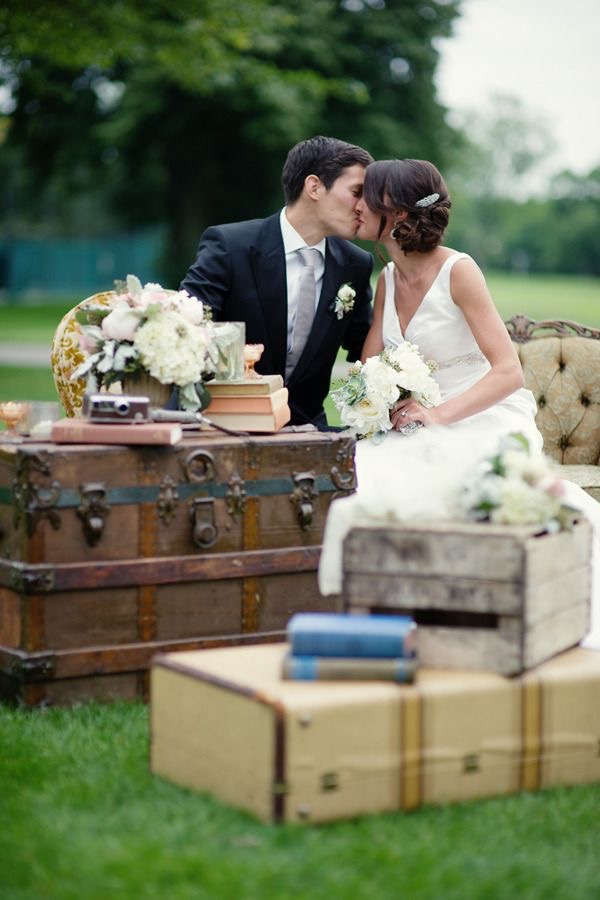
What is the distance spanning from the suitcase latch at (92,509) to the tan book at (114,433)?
0.15 m

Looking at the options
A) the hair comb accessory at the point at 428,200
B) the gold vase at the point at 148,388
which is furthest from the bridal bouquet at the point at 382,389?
the gold vase at the point at 148,388

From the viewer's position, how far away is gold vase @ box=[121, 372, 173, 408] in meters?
4.48

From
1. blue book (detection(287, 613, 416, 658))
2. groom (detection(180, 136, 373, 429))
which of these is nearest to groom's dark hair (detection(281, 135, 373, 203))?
groom (detection(180, 136, 373, 429))

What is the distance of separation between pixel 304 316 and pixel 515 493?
2.35 m

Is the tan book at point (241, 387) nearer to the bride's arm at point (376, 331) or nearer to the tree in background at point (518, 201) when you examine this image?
the bride's arm at point (376, 331)

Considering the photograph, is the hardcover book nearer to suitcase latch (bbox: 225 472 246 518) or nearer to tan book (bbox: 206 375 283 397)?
suitcase latch (bbox: 225 472 246 518)

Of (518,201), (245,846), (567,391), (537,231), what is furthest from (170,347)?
(518,201)

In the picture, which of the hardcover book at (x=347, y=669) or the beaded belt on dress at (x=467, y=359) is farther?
the beaded belt on dress at (x=467, y=359)

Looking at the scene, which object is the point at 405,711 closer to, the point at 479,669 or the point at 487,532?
the point at 479,669

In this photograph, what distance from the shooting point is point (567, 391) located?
652 cm

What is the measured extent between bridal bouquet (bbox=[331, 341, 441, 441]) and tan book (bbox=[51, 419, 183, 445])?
109cm

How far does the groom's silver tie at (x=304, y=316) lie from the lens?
18.4 feet

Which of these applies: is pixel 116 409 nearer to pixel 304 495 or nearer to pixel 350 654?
pixel 304 495

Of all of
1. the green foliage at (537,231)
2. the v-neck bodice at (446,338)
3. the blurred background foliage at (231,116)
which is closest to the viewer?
the v-neck bodice at (446,338)
